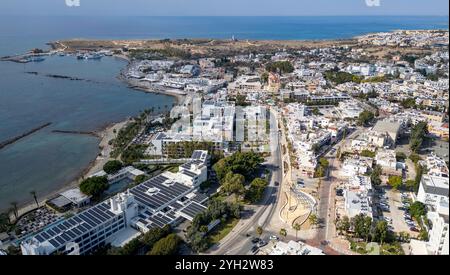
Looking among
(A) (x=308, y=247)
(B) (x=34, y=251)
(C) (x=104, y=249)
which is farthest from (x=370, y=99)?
(B) (x=34, y=251)

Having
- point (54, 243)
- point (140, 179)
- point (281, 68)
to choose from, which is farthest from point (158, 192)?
point (281, 68)

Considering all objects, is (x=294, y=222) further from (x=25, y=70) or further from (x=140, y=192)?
(x=25, y=70)

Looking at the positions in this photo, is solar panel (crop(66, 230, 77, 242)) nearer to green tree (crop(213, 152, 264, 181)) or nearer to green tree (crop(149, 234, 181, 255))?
green tree (crop(149, 234, 181, 255))

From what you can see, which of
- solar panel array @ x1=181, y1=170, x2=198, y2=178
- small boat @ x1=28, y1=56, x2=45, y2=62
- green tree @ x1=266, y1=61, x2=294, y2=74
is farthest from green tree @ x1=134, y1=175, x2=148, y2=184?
small boat @ x1=28, y1=56, x2=45, y2=62

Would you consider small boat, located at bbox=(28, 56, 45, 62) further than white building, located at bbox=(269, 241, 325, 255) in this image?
Yes

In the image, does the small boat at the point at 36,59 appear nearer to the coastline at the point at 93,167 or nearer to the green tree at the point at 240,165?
the coastline at the point at 93,167

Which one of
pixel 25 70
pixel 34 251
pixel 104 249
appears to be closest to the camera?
pixel 34 251
